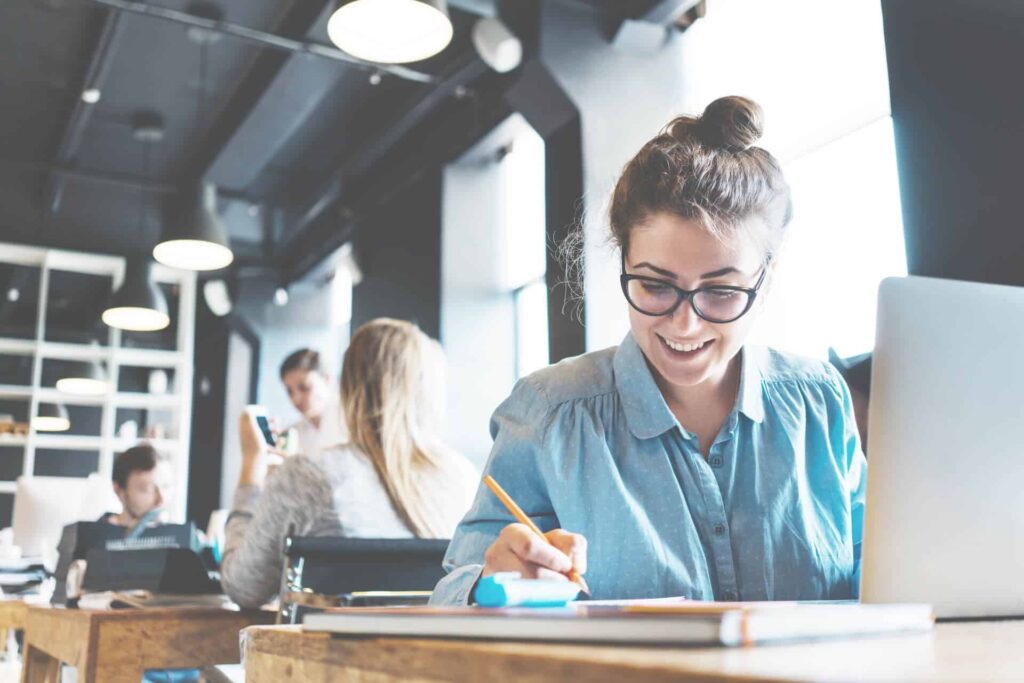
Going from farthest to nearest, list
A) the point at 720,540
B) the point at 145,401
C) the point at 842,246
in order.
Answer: the point at 145,401 < the point at 842,246 < the point at 720,540

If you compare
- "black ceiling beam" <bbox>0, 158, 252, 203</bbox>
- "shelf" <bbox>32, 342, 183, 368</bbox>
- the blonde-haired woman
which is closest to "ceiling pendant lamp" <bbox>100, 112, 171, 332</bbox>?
"black ceiling beam" <bbox>0, 158, 252, 203</bbox>

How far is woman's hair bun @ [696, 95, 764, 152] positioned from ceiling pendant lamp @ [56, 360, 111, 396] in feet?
25.4

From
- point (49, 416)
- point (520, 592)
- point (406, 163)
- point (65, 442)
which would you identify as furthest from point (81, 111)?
point (520, 592)

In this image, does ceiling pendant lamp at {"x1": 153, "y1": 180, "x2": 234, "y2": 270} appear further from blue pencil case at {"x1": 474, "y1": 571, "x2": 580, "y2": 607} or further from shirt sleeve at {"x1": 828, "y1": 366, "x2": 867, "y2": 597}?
blue pencil case at {"x1": 474, "y1": 571, "x2": 580, "y2": 607}

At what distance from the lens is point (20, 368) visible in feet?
36.0

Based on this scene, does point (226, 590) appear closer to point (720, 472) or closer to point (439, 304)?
point (720, 472)

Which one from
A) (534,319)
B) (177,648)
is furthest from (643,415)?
(534,319)

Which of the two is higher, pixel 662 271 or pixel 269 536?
pixel 662 271

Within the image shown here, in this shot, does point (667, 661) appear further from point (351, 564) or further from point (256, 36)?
point (256, 36)

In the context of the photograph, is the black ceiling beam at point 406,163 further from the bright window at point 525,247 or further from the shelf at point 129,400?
the shelf at point 129,400

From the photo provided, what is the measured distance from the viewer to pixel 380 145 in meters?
6.40

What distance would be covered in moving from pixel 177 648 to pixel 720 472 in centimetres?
125

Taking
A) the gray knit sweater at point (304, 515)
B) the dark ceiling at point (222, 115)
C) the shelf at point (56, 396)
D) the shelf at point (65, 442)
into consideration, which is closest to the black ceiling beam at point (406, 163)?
the dark ceiling at point (222, 115)

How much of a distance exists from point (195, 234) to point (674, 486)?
4.61m
